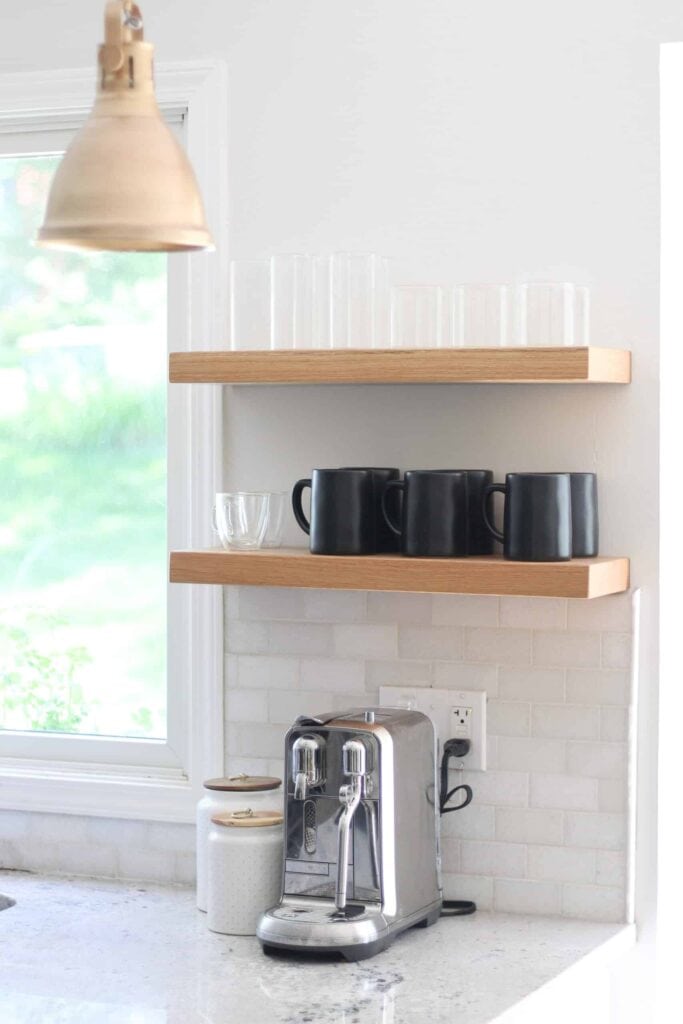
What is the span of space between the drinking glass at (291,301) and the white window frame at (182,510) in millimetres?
115

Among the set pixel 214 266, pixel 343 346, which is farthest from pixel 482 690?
pixel 214 266

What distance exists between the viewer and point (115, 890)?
8.47 feet

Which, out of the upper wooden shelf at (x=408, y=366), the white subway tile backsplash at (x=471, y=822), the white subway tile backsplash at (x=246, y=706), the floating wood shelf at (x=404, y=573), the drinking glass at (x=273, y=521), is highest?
the upper wooden shelf at (x=408, y=366)

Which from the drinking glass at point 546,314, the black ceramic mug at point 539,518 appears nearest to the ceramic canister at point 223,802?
the black ceramic mug at point 539,518

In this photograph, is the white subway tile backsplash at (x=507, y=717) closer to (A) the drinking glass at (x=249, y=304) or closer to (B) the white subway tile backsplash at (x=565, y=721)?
(B) the white subway tile backsplash at (x=565, y=721)

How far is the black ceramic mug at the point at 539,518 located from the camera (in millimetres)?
2188

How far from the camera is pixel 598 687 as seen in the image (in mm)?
2367

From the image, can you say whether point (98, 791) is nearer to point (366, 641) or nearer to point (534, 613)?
point (366, 641)

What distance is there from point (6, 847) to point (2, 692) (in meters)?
0.30

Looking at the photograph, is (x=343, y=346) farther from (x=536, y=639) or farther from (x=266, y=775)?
(x=266, y=775)

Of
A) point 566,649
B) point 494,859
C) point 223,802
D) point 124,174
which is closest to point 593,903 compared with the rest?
point 494,859

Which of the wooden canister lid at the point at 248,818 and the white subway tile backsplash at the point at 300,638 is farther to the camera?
the white subway tile backsplash at the point at 300,638

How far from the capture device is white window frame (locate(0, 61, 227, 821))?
101 inches

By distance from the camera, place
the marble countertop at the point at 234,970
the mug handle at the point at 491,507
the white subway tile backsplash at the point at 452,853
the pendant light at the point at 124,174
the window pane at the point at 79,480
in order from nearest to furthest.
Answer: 1. the pendant light at the point at 124,174
2. the marble countertop at the point at 234,970
3. the mug handle at the point at 491,507
4. the white subway tile backsplash at the point at 452,853
5. the window pane at the point at 79,480
